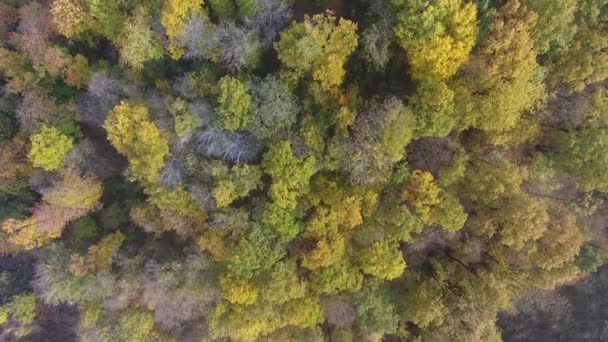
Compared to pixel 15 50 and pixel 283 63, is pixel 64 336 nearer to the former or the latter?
pixel 15 50

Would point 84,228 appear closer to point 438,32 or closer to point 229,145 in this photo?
point 229,145

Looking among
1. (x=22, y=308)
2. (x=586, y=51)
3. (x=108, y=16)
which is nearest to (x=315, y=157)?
(x=108, y=16)

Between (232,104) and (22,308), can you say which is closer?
(232,104)

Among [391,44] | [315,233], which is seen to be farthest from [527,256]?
[391,44]

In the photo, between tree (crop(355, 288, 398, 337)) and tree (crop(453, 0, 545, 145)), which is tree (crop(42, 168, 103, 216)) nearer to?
tree (crop(355, 288, 398, 337))

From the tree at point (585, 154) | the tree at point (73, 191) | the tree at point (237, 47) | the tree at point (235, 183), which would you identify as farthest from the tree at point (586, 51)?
the tree at point (73, 191)

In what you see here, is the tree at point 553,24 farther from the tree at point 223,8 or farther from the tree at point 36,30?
the tree at point 36,30
